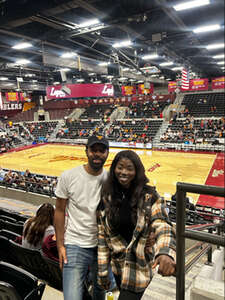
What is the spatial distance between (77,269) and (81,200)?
0.43 m

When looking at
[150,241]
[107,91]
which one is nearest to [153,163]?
[107,91]

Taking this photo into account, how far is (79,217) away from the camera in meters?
1.41

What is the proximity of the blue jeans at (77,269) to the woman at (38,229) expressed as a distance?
0.65 meters

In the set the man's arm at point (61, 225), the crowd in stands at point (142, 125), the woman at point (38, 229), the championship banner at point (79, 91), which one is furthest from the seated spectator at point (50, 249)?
the championship banner at point (79, 91)

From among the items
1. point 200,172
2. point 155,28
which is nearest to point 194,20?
point 155,28

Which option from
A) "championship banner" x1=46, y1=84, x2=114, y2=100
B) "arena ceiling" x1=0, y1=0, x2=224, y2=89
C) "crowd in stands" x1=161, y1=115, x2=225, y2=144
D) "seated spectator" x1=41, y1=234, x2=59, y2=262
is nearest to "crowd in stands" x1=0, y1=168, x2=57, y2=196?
"championship banner" x1=46, y1=84, x2=114, y2=100

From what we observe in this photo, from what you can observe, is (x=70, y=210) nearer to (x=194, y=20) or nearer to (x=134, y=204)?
(x=134, y=204)

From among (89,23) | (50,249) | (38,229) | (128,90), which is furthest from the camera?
(128,90)

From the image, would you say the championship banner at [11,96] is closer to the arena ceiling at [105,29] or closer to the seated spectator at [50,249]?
the arena ceiling at [105,29]

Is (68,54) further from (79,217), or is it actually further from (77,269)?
(77,269)

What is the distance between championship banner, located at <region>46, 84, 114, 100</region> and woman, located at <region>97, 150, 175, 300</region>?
4.73 metres

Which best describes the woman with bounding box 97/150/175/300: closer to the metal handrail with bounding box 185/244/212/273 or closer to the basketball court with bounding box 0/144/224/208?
the metal handrail with bounding box 185/244/212/273

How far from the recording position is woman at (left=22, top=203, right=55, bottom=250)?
2.00m

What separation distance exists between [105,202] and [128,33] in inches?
166
